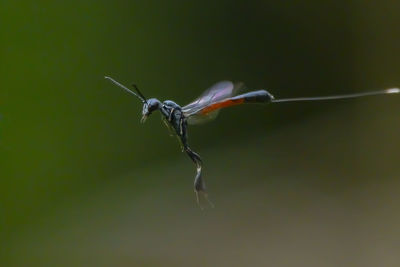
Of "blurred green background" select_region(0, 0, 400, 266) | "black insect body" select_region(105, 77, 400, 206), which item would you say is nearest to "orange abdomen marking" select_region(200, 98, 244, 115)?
"black insect body" select_region(105, 77, 400, 206)

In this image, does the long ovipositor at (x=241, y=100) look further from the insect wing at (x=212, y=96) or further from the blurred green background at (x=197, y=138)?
the blurred green background at (x=197, y=138)

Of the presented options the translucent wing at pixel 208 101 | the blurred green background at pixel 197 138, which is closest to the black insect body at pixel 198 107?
the translucent wing at pixel 208 101

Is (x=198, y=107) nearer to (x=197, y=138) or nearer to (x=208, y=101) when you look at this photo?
(x=208, y=101)

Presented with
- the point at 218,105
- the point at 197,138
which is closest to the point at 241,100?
the point at 218,105

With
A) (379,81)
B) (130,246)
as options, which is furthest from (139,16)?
(379,81)

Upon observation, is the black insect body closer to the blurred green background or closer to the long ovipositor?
the long ovipositor

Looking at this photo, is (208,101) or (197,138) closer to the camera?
(208,101)
